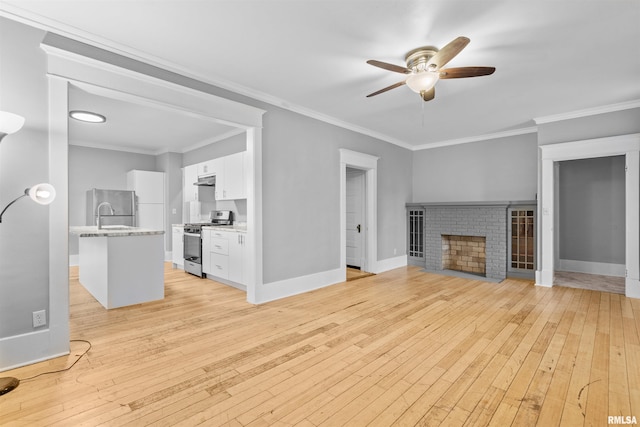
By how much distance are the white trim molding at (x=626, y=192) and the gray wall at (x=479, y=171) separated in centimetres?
70

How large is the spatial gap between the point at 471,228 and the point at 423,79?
3.82 metres

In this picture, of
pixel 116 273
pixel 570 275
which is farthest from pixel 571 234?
pixel 116 273

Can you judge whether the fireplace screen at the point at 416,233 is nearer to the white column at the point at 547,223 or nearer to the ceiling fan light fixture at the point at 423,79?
the white column at the point at 547,223

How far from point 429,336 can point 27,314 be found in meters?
3.35

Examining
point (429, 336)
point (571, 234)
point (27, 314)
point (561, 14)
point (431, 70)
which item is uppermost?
point (561, 14)

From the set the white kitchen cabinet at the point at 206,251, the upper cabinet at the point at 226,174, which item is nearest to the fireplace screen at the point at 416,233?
the upper cabinet at the point at 226,174

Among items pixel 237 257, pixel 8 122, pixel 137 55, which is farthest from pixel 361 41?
pixel 237 257

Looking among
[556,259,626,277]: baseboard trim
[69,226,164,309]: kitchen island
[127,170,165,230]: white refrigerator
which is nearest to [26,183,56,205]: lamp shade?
[69,226,164,309]: kitchen island

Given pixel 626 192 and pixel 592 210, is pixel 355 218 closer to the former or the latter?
pixel 626 192

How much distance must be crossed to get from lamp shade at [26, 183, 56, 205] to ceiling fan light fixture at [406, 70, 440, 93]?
9.87 ft

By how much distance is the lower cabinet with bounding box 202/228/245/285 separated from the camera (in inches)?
173

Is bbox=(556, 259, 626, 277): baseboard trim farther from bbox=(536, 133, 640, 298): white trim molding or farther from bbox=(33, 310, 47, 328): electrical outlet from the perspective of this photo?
bbox=(33, 310, 47, 328): electrical outlet

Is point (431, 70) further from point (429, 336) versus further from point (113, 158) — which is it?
point (113, 158)

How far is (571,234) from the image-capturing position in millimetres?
5820
